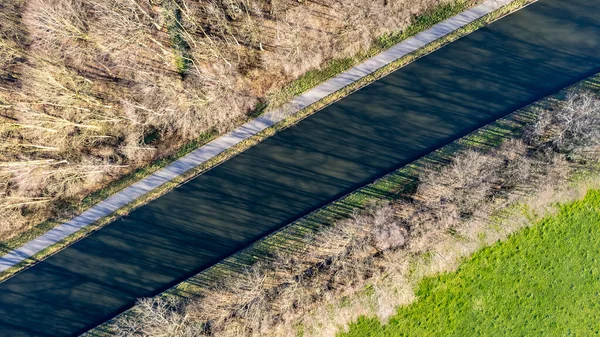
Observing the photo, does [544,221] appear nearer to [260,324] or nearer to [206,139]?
[260,324]

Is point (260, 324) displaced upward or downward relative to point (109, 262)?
downward

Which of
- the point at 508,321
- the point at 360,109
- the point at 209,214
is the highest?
the point at 360,109

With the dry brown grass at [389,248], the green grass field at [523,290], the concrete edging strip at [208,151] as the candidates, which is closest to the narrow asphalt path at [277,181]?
the concrete edging strip at [208,151]

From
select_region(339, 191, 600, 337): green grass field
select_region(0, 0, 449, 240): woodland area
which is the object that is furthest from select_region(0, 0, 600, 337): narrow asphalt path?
select_region(339, 191, 600, 337): green grass field

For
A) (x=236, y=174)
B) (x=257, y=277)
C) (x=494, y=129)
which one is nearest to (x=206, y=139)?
(x=236, y=174)

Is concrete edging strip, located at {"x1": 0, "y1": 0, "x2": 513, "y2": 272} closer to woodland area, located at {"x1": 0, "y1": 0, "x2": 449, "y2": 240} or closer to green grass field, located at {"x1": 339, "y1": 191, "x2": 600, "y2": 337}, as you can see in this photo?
woodland area, located at {"x1": 0, "y1": 0, "x2": 449, "y2": 240}

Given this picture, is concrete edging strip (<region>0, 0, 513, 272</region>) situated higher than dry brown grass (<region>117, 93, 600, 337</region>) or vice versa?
concrete edging strip (<region>0, 0, 513, 272</region>)
